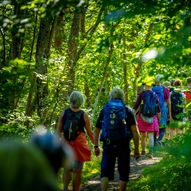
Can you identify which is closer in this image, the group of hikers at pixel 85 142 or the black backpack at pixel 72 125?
the group of hikers at pixel 85 142

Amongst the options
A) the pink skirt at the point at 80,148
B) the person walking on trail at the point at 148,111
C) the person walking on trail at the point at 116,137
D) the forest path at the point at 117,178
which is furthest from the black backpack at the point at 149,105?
the pink skirt at the point at 80,148

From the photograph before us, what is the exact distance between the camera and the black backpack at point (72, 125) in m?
5.14

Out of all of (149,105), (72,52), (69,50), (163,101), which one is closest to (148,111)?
(149,105)

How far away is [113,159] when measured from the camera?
4.96m

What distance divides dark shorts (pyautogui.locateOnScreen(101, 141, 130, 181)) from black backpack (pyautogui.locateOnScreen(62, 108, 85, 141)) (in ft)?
1.94

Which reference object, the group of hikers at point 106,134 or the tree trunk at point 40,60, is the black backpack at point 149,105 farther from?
the tree trunk at point 40,60

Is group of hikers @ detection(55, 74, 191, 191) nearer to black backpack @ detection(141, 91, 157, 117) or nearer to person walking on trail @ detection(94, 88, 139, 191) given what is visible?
person walking on trail @ detection(94, 88, 139, 191)

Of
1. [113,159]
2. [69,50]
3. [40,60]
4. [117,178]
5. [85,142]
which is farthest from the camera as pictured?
[69,50]

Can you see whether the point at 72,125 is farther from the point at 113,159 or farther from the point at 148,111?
the point at 148,111

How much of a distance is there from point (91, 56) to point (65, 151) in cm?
1252

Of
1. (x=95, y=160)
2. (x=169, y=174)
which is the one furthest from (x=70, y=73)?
(x=169, y=174)

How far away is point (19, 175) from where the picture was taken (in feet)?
3.39

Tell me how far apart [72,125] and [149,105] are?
3.68m

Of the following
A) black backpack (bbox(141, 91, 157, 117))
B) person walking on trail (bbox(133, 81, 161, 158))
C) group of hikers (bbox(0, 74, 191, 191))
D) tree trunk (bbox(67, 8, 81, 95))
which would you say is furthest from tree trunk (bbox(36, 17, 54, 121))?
black backpack (bbox(141, 91, 157, 117))
